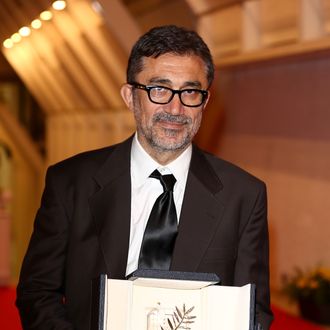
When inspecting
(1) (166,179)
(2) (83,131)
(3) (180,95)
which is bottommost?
(1) (166,179)

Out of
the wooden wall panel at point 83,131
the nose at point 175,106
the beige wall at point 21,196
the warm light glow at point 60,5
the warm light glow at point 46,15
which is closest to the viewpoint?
the nose at point 175,106

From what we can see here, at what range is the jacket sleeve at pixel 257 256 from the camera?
7.84ft

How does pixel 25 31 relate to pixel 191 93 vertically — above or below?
above

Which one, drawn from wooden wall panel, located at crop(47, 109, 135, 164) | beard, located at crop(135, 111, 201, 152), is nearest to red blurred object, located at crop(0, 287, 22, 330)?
wooden wall panel, located at crop(47, 109, 135, 164)

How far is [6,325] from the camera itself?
6062 mm

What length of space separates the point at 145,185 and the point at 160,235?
195 mm

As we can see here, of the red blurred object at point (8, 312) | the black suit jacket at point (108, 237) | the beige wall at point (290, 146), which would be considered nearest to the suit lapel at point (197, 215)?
the black suit jacket at point (108, 237)

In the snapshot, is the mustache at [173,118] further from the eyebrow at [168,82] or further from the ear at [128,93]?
the ear at [128,93]

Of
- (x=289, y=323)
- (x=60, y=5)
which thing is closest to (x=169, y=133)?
(x=289, y=323)

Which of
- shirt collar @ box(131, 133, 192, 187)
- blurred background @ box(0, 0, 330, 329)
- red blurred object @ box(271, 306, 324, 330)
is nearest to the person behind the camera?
shirt collar @ box(131, 133, 192, 187)

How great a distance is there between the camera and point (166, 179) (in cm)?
247

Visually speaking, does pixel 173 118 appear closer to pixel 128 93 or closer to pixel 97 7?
pixel 128 93

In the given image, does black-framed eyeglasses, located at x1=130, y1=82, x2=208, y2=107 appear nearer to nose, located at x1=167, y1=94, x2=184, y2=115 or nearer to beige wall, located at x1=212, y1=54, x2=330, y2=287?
nose, located at x1=167, y1=94, x2=184, y2=115

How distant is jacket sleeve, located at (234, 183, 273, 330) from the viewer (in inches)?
94.0
